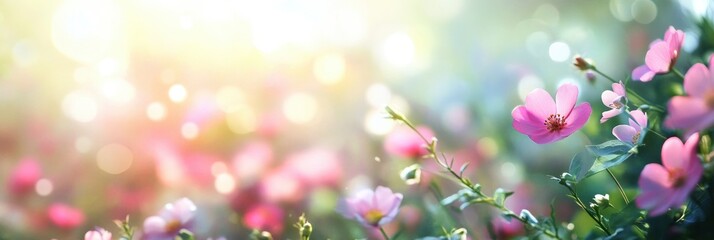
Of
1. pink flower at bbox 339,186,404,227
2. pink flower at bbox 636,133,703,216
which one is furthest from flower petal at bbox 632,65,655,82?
pink flower at bbox 339,186,404,227

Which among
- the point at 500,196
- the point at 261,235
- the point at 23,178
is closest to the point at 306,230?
the point at 261,235

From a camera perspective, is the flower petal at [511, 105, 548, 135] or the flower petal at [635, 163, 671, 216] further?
the flower petal at [511, 105, 548, 135]

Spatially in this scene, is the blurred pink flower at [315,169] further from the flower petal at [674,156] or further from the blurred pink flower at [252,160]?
the flower petal at [674,156]

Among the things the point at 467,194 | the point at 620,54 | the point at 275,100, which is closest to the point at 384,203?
the point at 467,194

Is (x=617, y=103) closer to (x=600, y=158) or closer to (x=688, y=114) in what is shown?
(x=600, y=158)

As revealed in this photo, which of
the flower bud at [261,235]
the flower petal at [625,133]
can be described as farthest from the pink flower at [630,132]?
the flower bud at [261,235]

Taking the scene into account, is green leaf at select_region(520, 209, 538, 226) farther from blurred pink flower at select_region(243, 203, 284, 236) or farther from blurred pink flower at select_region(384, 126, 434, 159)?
blurred pink flower at select_region(384, 126, 434, 159)
